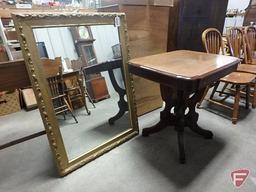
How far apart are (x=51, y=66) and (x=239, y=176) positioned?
5.52 ft

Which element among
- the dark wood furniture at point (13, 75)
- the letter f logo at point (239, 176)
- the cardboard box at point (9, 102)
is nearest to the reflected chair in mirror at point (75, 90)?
the dark wood furniture at point (13, 75)

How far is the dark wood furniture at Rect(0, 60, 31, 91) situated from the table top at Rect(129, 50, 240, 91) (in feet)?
2.65

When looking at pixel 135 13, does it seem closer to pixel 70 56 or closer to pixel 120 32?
pixel 120 32

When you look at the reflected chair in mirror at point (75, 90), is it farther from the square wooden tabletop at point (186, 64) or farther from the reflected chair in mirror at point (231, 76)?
the reflected chair in mirror at point (231, 76)

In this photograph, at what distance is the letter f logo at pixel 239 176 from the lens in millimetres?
1371

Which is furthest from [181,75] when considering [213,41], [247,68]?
[247,68]

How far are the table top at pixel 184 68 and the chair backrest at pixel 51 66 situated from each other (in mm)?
588

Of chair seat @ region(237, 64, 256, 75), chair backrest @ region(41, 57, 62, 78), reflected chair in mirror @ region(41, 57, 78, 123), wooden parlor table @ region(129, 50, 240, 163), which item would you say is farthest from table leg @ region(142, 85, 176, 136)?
chair seat @ region(237, 64, 256, 75)

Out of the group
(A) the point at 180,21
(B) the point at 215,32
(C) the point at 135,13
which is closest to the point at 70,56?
(C) the point at 135,13

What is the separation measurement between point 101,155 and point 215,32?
6.54 feet

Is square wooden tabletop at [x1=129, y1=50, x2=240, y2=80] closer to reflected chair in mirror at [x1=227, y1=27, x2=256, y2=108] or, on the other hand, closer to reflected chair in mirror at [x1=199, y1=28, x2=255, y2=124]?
reflected chair in mirror at [x1=199, y1=28, x2=255, y2=124]

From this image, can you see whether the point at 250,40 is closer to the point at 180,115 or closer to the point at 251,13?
the point at 180,115

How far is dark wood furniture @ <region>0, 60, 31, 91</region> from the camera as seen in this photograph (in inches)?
48.8

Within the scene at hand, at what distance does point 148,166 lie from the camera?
1566 mm
